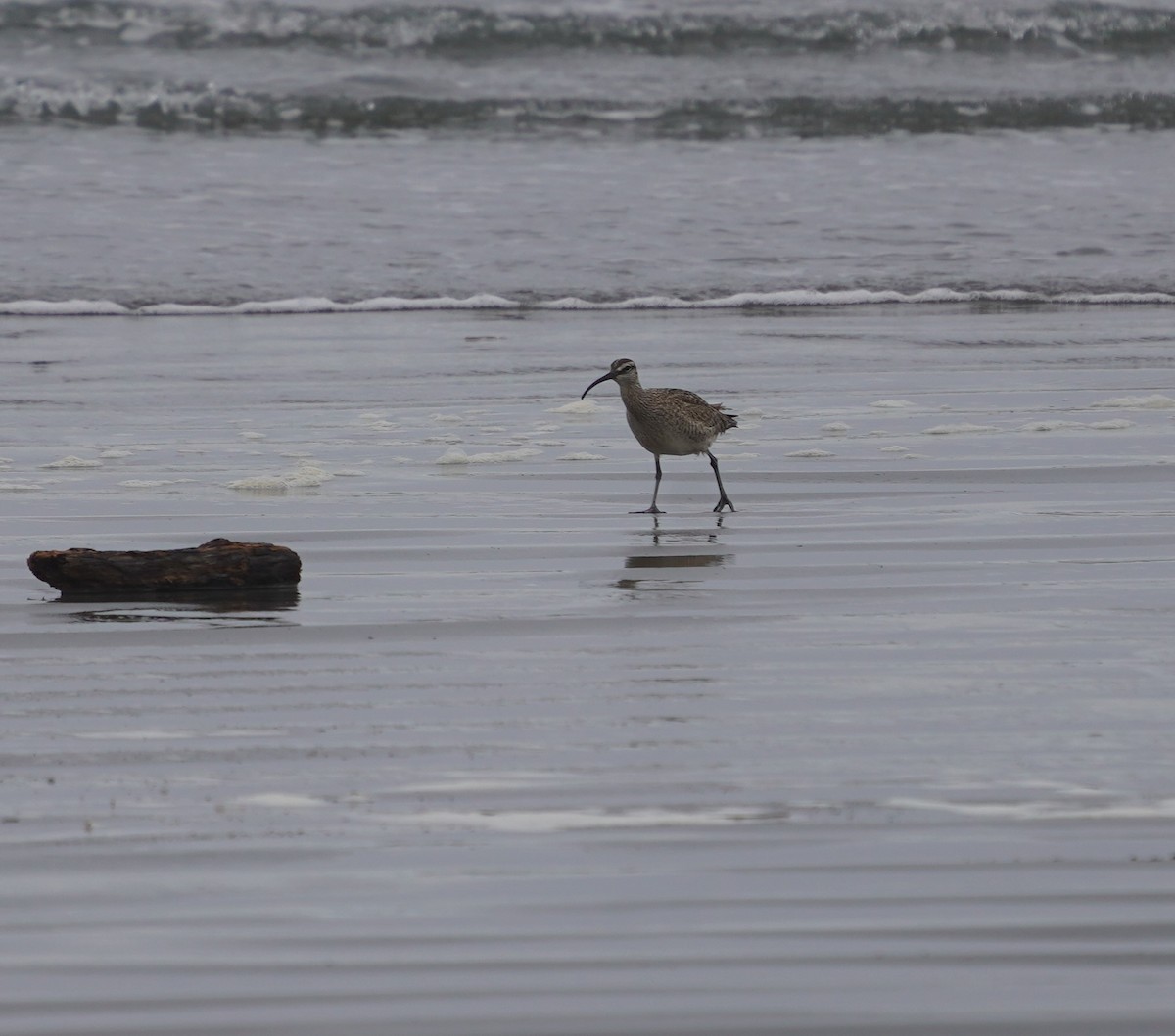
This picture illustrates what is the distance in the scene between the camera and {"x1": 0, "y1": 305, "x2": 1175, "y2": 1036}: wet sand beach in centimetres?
315

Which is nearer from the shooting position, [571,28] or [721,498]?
[721,498]

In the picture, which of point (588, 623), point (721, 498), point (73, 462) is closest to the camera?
point (588, 623)

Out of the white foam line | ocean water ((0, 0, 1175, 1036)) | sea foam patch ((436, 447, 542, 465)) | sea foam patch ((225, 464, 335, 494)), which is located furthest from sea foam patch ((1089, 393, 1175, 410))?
the white foam line

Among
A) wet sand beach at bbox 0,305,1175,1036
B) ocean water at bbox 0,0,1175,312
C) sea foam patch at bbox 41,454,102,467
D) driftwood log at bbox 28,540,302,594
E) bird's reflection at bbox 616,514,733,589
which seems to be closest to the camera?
wet sand beach at bbox 0,305,1175,1036

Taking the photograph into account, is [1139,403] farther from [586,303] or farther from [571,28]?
[571,28]

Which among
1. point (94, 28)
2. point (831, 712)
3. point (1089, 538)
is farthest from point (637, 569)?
point (94, 28)

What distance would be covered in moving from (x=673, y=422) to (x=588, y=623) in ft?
8.80

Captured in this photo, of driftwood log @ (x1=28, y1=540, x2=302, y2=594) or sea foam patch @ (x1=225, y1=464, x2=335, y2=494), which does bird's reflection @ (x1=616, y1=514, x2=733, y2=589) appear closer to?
driftwood log @ (x1=28, y1=540, x2=302, y2=594)

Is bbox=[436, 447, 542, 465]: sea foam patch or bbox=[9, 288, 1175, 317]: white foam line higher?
bbox=[436, 447, 542, 465]: sea foam patch

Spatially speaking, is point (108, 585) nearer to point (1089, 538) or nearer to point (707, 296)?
point (1089, 538)

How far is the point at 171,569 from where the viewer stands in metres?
5.95

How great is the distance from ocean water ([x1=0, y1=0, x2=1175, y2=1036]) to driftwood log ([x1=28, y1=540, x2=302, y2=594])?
8 cm

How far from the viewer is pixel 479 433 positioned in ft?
30.6

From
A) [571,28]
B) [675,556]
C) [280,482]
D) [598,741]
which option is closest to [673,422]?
[675,556]
